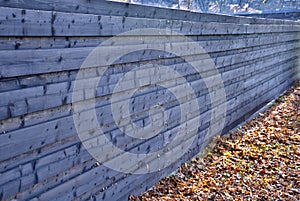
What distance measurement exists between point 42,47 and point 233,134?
172 inches

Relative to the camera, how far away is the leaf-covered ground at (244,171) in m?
3.67

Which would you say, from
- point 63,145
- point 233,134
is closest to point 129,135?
point 63,145

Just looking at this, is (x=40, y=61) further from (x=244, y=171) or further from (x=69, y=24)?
(x=244, y=171)

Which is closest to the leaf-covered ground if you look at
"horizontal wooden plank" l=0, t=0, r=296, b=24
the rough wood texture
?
the rough wood texture

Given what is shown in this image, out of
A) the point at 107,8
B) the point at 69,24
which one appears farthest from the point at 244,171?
the point at 69,24

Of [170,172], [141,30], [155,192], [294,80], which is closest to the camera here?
[141,30]

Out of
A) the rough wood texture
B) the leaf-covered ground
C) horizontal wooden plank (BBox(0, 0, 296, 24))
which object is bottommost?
the leaf-covered ground

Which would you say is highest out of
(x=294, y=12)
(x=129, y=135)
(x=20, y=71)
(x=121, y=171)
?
(x=294, y=12)

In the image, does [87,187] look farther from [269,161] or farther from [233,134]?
[233,134]

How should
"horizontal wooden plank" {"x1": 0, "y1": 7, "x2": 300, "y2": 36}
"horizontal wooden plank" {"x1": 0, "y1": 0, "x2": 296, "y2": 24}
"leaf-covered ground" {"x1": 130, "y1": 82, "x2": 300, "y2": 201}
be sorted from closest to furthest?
"horizontal wooden plank" {"x1": 0, "y1": 7, "x2": 300, "y2": 36} < "horizontal wooden plank" {"x1": 0, "y1": 0, "x2": 296, "y2": 24} < "leaf-covered ground" {"x1": 130, "y1": 82, "x2": 300, "y2": 201}

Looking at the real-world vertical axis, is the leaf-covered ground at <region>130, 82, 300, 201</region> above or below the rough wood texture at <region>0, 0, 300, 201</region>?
below

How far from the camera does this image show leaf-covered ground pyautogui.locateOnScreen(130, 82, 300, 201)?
367 cm

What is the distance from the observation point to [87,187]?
107 inches

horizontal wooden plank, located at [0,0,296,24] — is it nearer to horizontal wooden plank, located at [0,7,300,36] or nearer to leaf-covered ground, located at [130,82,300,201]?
horizontal wooden plank, located at [0,7,300,36]
